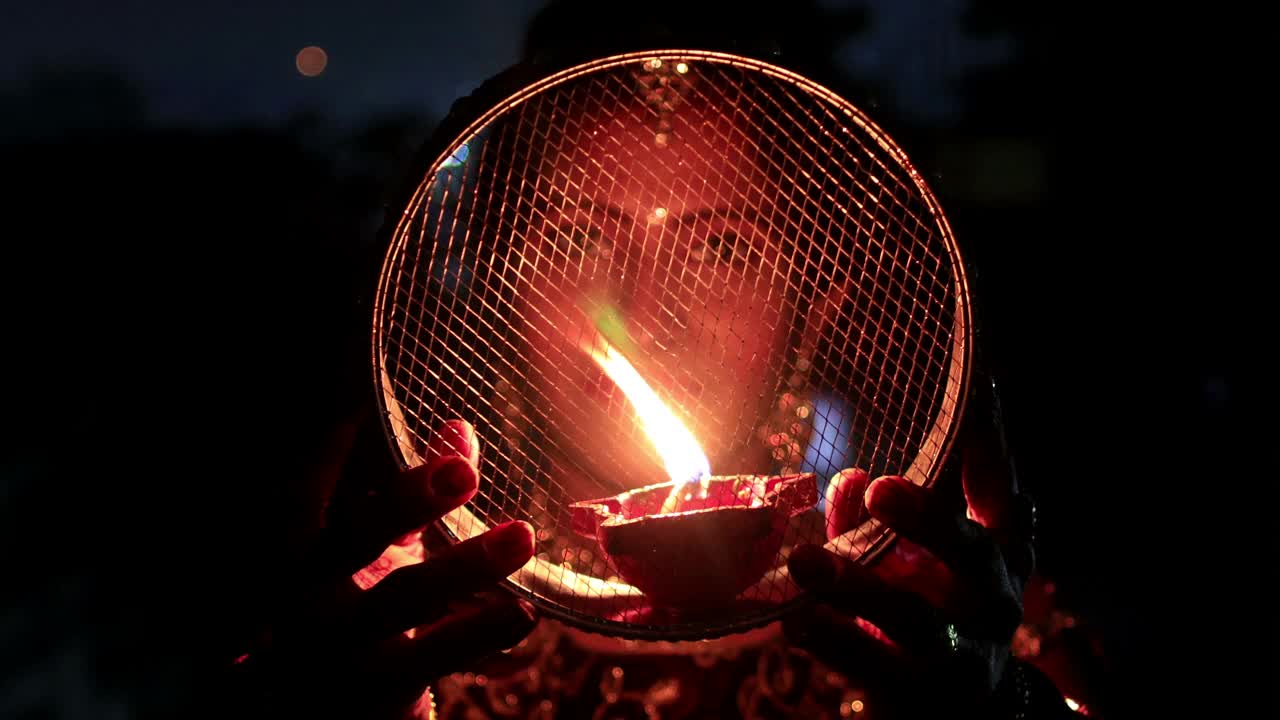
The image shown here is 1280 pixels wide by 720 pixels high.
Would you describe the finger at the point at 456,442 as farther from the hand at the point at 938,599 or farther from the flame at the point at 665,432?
the hand at the point at 938,599

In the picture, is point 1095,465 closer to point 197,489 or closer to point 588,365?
A: point 588,365

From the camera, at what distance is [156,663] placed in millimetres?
1504

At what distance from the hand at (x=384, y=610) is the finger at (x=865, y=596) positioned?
0.20m

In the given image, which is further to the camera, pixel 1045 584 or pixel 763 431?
pixel 1045 584

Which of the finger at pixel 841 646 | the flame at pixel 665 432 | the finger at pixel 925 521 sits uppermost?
the flame at pixel 665 432

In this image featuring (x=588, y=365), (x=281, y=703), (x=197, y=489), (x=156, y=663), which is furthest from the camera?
(x=156, y=663)

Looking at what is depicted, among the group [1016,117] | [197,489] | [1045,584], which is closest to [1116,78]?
[1016,117]

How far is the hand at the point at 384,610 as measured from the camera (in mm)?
528

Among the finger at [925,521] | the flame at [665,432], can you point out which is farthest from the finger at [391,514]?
the finger at [925,521]

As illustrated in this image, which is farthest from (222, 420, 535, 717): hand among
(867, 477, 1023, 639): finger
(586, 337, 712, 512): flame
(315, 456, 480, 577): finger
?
(867, 477, 1023, 639): finger

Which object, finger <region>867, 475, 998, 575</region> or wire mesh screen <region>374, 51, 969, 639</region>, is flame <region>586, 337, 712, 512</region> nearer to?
wire mesh screen <region>374, 51, 969, 639</region>

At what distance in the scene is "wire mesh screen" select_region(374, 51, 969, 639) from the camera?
57 cm

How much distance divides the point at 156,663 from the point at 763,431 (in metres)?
1.39

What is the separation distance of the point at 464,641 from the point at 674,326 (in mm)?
513
